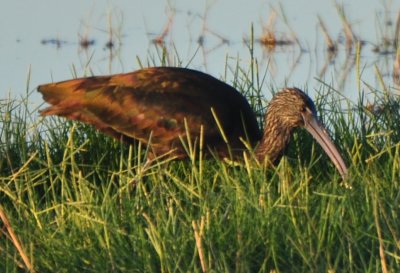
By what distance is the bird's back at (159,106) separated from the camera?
7.55 metres

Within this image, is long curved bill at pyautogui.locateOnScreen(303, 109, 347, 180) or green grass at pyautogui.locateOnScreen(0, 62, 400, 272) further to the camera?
long curved bill at pyautogui.locateOnScreen(303, 109, 347, 180)

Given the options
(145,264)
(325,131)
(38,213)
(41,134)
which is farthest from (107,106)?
(145,264)

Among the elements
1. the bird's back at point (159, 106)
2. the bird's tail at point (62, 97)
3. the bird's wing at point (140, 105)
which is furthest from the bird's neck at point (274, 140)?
the bird's tail at point (62, 97)

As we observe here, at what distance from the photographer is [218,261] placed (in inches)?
215

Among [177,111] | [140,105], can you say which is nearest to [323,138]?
[177,111]

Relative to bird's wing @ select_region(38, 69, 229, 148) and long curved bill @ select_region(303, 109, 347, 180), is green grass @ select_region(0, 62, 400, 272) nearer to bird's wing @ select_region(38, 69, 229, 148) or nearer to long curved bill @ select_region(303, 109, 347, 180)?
long curved bill @ select_region(303, 109, 347, 180)

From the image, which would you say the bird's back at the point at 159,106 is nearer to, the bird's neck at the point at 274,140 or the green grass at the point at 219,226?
the bird's neck at the point at 274,140

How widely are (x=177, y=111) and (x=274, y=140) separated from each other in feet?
1.60

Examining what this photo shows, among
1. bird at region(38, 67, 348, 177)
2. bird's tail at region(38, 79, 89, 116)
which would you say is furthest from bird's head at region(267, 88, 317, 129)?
bird's tail at region(38, 79, 89, 116)

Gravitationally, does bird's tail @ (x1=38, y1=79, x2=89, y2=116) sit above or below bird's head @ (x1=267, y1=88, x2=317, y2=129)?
above

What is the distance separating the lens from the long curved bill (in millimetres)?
6926

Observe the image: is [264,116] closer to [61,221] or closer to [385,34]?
[61,221]

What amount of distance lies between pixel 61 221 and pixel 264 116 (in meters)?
2.24

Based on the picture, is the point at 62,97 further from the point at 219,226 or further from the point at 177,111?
the point at 219,226
